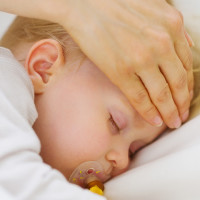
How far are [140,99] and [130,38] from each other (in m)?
0.16

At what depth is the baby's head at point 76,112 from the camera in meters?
0.96

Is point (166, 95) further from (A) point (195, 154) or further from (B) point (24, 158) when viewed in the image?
(B) point (24, 158)

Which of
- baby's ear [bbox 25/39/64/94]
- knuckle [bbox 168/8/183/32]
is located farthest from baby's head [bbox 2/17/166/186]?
knuckle [bbox 168/8/183/32]

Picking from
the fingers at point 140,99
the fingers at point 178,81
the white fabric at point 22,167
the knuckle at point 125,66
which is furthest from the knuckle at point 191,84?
the white fabric at point 22,167

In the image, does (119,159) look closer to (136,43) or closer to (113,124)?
(113,124)

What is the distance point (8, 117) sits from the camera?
2.61ft

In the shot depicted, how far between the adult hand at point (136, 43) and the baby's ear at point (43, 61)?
14cm

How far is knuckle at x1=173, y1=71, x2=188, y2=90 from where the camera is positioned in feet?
3.15

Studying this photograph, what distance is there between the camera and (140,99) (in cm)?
94

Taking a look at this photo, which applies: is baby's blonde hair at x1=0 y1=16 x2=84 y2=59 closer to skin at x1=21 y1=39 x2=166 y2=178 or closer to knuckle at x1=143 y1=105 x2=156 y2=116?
skin at x1=21 y1=39 x2=166 y2=178

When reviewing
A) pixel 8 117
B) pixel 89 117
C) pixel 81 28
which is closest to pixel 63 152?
pixel 89 117

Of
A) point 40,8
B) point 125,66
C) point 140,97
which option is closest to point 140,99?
point 140,97

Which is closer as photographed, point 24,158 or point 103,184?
point 24,158

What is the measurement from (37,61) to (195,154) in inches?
18.8
